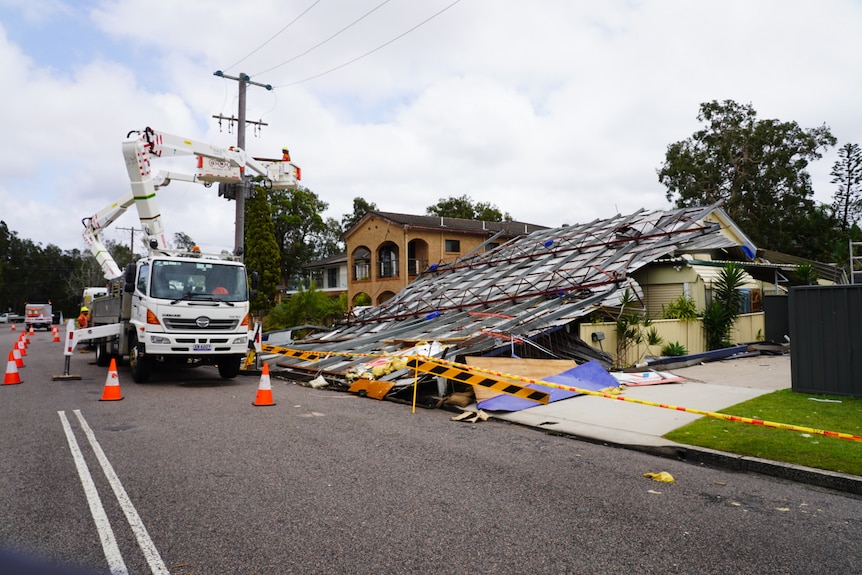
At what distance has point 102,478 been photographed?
5.75 meters

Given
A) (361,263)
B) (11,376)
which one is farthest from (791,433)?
(361,263)

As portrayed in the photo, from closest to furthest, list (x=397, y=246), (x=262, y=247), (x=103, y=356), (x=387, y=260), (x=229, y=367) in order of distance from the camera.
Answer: (x=229, y=367), (x=103, y=356), (x=262, y=247), (x=397, y=246), (x=387, y=260)

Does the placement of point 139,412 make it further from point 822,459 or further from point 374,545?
point 822,459

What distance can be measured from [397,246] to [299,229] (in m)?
23.2

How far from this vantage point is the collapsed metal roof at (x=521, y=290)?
46.8 ft

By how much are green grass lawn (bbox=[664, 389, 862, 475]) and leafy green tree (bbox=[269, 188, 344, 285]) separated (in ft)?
160

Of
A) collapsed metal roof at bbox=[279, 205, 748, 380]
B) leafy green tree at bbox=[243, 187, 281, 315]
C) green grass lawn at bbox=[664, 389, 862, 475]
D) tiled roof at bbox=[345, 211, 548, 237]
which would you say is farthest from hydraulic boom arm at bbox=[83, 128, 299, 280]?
tiled roof at bbox=[345, 211, 548, 237]

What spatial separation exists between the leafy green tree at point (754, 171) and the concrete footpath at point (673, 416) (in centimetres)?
3479

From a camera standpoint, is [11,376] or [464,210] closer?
[11,376]

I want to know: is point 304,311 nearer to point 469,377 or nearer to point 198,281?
point 198,281

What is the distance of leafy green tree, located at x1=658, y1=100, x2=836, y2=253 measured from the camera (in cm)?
4219

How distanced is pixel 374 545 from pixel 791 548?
302 cm

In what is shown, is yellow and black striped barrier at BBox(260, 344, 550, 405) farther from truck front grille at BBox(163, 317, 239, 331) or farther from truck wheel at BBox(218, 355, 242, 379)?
truck wheel at BBox(218, 355, 242, 379)

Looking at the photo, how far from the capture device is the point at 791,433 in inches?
283
